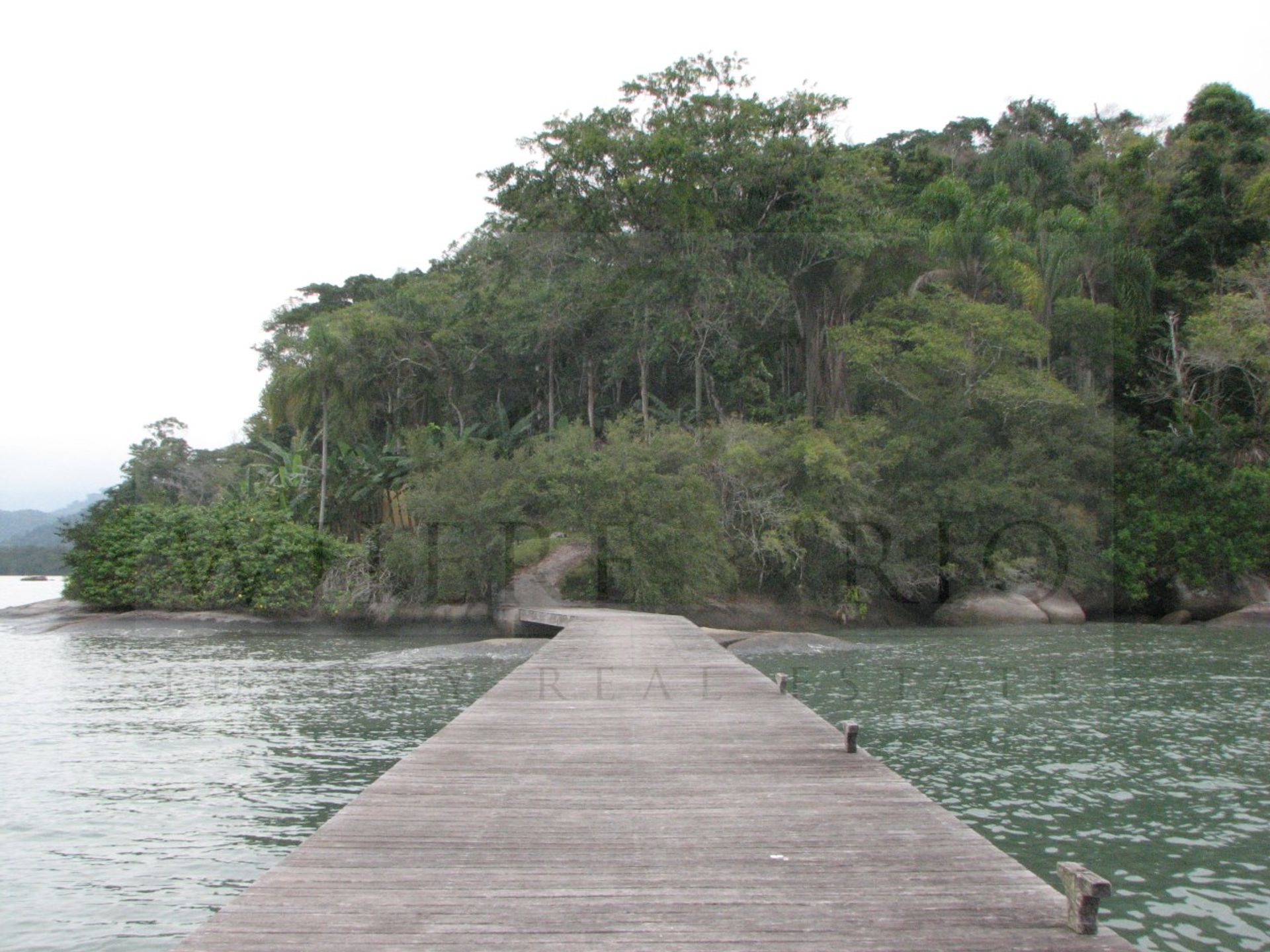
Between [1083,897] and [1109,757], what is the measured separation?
630 centimetres

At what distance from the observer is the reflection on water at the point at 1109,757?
218 inches

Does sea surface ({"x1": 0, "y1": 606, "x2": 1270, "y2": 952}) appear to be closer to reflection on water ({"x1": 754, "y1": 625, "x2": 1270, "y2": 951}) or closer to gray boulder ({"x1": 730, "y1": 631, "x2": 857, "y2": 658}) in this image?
reflection on water ({"x1": 754, "y1": 625, "x2": 1270, "y2": 951})

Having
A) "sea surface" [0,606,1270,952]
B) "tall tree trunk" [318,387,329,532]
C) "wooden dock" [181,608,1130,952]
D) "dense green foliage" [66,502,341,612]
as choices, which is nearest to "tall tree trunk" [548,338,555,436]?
"tall tree trunk" [318,387,329,532]

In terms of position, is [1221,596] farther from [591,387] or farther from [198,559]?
[198,559]

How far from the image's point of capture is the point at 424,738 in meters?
9.79

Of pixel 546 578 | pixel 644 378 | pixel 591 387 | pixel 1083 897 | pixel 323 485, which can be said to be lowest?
pixel 1083 897

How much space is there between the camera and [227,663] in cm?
1656

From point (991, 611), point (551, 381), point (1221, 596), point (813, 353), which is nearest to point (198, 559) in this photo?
point (551, 381)

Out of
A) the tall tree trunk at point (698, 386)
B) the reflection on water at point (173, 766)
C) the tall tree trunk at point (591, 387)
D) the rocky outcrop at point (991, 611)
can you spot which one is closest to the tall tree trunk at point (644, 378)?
the tall tree trunk at point (698, 386)

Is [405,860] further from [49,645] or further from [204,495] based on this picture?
[204,495]

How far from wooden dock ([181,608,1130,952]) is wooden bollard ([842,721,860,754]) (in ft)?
0.40

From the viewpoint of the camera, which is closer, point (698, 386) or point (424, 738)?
point (424, 738)

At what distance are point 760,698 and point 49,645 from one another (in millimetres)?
16617

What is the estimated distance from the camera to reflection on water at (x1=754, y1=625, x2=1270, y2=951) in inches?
218
